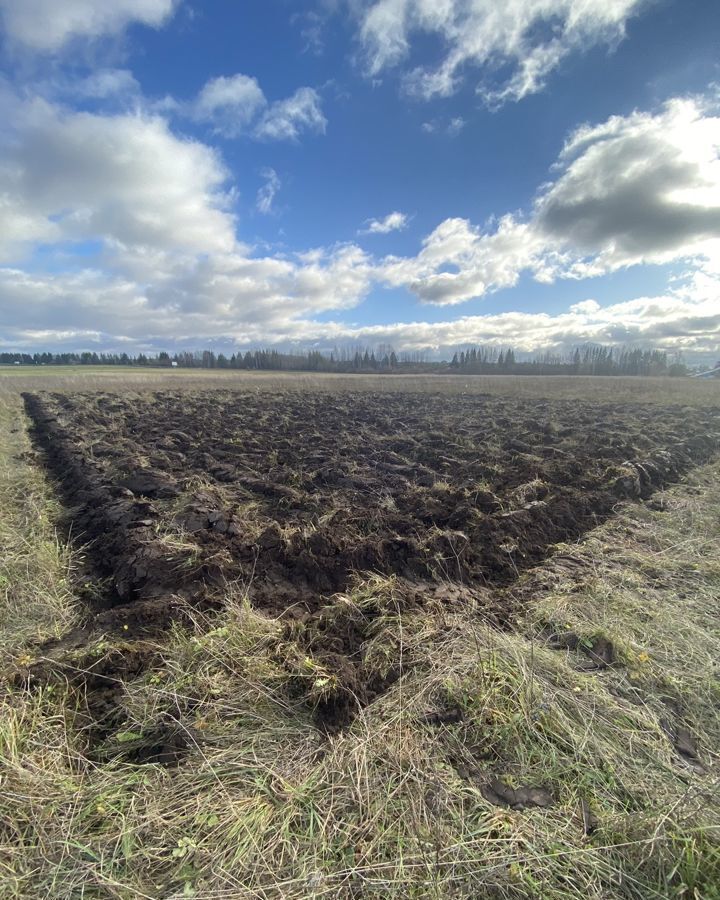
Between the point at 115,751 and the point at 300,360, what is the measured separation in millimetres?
109425

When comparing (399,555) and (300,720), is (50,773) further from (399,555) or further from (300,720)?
(399,555)

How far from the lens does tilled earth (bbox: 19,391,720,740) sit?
14.3ft

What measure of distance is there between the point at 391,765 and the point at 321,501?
15.3ft

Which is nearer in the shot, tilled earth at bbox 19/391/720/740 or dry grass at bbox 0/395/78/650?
dry grass at bbox 0/395/78/650

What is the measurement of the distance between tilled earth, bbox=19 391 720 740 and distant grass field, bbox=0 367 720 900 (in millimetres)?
482

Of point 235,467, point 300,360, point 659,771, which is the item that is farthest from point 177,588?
point 300,360

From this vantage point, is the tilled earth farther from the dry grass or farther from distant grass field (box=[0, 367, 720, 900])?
distant grass field (box=[0, 367, 720, 900])

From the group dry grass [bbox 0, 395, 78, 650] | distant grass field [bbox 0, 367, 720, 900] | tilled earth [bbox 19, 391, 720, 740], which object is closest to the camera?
distant grass field [bbox 0, 367, 720, 900]

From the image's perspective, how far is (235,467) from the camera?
340 inches

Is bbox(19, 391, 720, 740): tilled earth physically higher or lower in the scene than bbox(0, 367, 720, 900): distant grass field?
higher

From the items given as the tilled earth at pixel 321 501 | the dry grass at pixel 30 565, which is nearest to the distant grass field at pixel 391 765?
the dry grass at pixel 30 565

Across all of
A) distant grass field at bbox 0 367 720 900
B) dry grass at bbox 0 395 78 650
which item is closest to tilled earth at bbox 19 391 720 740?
dry grass at bbox 0 395 78 650

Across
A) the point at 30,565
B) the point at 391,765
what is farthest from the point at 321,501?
the point at 391,765

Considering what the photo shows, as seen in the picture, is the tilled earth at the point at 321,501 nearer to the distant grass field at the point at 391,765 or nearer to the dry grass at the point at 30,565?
the dry grass at the point at 30,565
